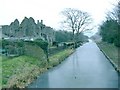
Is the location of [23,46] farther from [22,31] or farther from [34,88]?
[22,31]

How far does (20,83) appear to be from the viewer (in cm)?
1634

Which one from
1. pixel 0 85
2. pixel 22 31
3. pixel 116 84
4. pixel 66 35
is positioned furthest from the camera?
pixel 66 35

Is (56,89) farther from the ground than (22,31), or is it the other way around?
(22,31)

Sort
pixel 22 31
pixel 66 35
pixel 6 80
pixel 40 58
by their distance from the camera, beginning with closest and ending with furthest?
pixel 6 80 → pixel 40 58 → pixel 22 31 → pixel 66 35

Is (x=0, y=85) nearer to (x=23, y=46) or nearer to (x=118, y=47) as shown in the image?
(x=23, y=46)

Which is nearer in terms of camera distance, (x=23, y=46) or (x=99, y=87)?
(x=99, y=87)

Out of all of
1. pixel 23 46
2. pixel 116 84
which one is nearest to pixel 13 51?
pixel 23 46

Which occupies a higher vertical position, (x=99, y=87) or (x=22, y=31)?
(x=22, y=31)

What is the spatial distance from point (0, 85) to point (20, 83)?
1.90 meters

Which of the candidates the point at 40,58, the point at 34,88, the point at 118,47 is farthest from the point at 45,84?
the point at 118,47

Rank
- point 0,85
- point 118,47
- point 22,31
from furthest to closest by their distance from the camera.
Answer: point 22,31 → point 118,47 → point 0,85

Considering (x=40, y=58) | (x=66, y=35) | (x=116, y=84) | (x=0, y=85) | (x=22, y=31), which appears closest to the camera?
(x=0, y=85)

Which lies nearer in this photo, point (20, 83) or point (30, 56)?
point (20, 83)

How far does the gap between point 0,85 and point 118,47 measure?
3388cm
